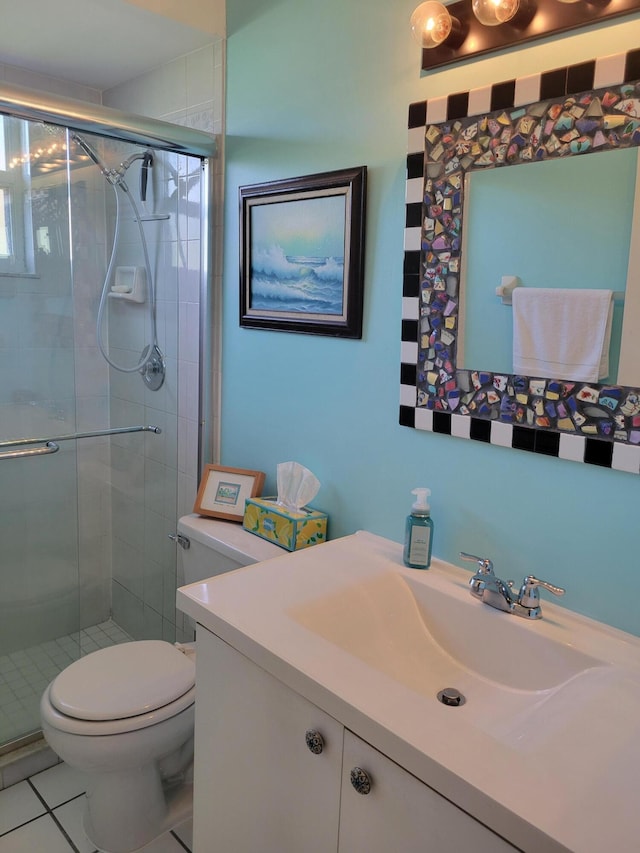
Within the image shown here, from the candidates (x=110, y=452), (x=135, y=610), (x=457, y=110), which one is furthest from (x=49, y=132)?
(x=135, y=610)

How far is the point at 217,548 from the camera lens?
1841 mm

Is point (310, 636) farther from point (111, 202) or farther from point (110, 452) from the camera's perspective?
point (111, 202)

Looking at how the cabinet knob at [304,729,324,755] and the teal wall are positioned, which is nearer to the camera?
the cabinet knob at [304,729,324,755]

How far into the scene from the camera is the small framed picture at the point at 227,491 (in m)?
1.97

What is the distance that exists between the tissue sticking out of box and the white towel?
0.67 meters

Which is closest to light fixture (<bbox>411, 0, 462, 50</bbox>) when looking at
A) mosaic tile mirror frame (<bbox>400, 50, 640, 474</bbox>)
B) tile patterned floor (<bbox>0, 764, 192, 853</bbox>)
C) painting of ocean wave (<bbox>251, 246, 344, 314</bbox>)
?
mosaic tile mirror frame (<bbox>400, 50, 640, 474</bbox>)

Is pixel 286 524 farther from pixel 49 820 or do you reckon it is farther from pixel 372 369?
pixel 49 820

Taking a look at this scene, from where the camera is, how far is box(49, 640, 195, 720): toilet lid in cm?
166

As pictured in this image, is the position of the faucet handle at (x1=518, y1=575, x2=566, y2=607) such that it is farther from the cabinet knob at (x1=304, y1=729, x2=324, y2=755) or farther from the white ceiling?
the white ceiling

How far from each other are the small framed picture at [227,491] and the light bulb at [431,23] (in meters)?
1.20

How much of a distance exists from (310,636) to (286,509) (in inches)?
26.4

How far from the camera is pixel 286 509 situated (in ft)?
5.90

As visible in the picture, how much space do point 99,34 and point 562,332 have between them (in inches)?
66.8

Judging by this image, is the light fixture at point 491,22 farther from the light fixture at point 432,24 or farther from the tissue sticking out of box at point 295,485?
the tissue sticking out of box at point 295,485
